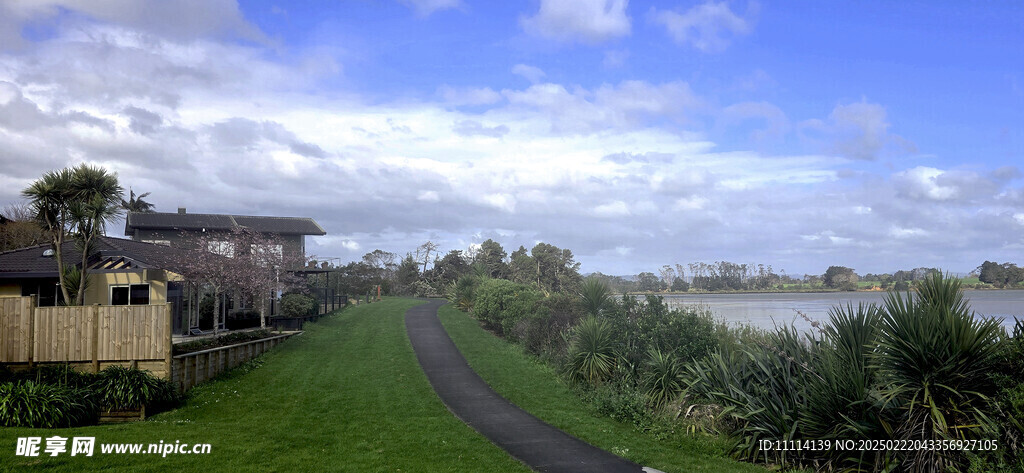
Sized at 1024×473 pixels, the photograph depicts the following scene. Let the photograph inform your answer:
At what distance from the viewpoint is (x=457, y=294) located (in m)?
41.2

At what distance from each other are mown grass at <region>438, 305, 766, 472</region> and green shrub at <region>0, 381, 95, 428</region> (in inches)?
320

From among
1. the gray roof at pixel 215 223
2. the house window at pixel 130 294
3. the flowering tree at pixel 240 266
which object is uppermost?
the gray roof at pixel 215 223

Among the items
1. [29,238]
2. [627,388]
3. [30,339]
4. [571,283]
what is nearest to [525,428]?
[627,388]

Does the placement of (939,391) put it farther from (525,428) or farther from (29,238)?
(29,238)

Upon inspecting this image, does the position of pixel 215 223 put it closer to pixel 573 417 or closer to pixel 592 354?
pixel 592 354

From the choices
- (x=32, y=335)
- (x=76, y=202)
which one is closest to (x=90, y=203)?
(x=76, y=202)

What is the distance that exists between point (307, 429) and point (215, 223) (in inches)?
1451

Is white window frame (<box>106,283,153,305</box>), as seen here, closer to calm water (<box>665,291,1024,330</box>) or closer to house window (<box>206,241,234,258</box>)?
house window (<box>206,241,234,258</box>)

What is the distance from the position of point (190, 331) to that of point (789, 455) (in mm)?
20342

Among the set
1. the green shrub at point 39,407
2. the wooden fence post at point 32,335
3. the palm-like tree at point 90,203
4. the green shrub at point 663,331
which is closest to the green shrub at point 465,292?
the green shrub at point 663,331

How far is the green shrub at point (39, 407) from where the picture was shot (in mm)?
10174

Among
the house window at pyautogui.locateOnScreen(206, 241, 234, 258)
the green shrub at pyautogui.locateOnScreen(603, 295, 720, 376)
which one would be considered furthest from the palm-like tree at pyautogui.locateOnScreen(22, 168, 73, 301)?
the green shrub at pyautogui.locateOnScreen(603, 295, 720, 376)

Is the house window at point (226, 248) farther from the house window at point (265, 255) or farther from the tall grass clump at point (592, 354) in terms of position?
the tall grass clump at point (592, 354)

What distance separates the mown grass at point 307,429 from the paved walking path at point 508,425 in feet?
1.27
